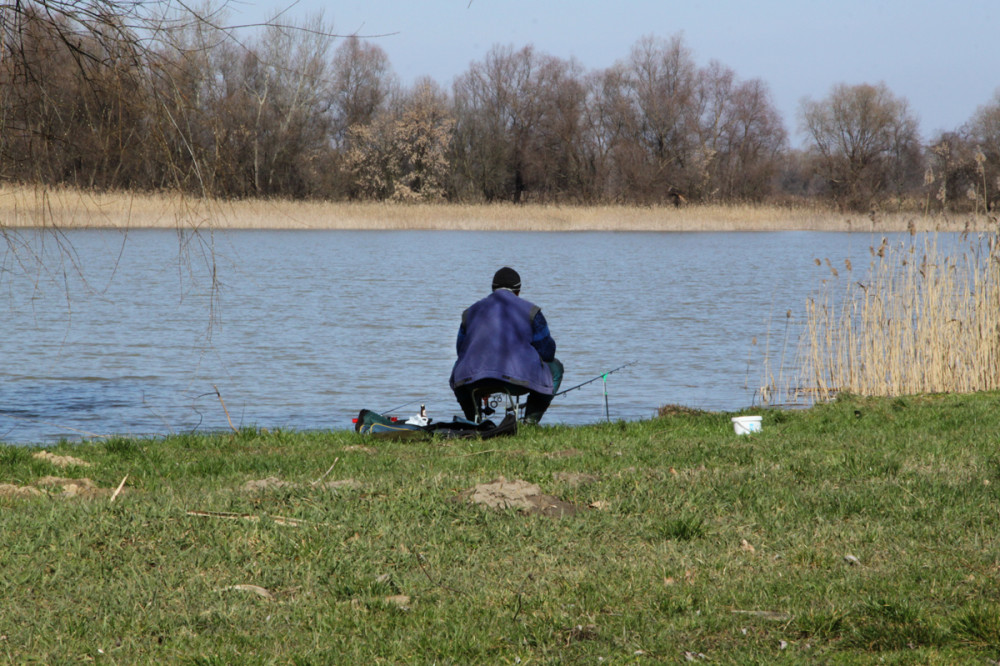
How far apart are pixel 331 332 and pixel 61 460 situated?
984 cm

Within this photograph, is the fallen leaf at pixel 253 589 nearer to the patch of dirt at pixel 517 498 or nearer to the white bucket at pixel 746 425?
the patch of dirt at pixel 517 498

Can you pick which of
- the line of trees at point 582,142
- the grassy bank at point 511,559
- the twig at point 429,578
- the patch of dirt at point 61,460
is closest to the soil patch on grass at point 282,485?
the grassy bank at point 511,559

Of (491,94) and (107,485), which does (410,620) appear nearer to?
(107,485)

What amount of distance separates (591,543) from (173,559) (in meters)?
1.79

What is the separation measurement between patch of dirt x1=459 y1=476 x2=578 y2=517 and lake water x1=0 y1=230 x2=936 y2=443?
1.79m

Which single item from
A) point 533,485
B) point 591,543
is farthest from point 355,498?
point 591,543

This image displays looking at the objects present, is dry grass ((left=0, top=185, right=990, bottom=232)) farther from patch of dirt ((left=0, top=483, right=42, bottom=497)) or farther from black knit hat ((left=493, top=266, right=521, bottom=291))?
patch of dirt ((left=0, top=483, right=42, bottom=497))

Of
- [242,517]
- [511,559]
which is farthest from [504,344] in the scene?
[511,559]

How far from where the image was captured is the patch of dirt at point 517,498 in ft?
16.4

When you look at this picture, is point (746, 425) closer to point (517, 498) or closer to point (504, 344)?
point (504, 344)

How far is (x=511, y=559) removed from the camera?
433cm

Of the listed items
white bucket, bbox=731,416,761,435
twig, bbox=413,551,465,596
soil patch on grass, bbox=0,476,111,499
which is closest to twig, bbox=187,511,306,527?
twig, bbox=413,551,465,596

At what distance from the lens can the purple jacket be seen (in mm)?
7738

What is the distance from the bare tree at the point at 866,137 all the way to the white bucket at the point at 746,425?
48.0 meters
